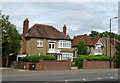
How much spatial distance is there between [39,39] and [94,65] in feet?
41.5

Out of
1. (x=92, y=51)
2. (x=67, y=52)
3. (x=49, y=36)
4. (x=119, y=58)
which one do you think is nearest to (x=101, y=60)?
(x=119, y=58)

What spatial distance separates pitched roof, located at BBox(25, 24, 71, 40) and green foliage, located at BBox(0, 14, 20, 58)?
18.2 ft

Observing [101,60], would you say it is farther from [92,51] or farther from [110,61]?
[92,51]

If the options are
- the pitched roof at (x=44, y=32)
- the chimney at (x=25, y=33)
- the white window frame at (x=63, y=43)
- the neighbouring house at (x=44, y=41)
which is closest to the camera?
the neighbouring house at (x=44, y=41)

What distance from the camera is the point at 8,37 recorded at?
3150cm

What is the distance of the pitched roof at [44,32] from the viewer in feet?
136

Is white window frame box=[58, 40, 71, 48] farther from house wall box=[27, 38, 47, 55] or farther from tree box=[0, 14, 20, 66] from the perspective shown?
tree box=[0, 14, 20, 66]

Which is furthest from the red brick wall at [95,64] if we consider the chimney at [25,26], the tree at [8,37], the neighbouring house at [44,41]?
the chimney at [25,26]

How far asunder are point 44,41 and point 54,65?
36.5ft

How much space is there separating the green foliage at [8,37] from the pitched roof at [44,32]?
556 centimetres

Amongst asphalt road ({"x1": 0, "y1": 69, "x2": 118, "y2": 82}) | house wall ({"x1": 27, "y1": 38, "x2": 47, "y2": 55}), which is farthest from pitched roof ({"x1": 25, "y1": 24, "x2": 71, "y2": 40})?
asphalt road ({"x1": 0, "y1": 69, "x2": 118, "y2": 82})

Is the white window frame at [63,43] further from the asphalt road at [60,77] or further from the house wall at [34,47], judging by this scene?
the asphalt road at [60,77]

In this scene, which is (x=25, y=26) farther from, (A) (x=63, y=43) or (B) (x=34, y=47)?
(A) (x=63, y=43)

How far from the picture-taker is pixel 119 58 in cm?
4028
